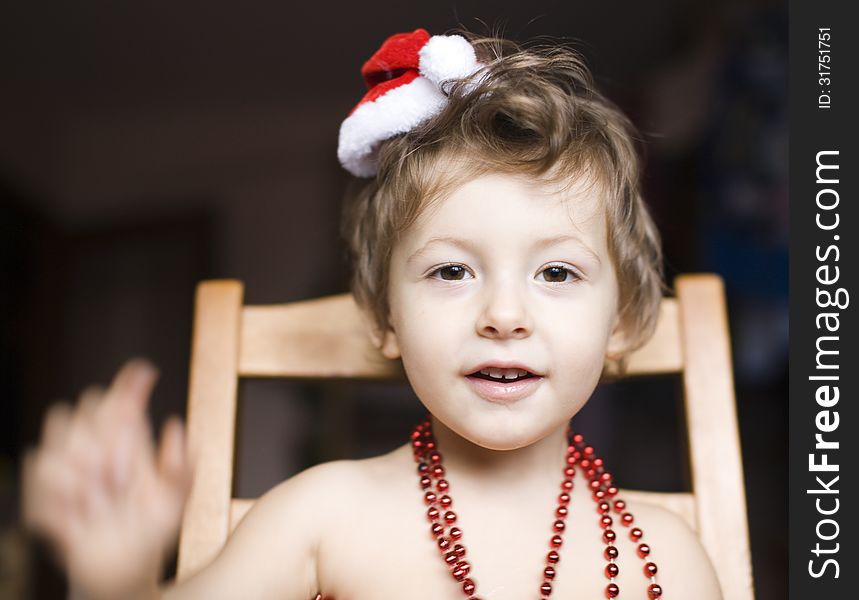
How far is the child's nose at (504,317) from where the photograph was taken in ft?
2.11

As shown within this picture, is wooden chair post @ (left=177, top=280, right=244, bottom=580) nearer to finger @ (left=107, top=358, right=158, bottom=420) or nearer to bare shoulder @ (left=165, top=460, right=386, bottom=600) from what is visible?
bare shoulder @ (left=165, top=460, right=386, bottom=600)

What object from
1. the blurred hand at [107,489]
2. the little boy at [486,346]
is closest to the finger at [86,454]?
the blurred hand at [107,489]

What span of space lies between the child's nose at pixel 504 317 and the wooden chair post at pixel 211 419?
0.31 m

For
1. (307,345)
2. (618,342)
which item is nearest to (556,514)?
(618,342)

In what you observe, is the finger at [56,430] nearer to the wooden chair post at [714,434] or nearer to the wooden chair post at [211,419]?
the wooden chair post at [211,419]

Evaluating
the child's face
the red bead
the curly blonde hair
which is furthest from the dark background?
the red bead

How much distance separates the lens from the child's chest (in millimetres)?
702

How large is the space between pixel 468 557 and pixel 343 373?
246 millimetres

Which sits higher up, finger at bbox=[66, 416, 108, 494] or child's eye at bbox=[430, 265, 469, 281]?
child's eye at bbox=[430, 265, 469, 281]

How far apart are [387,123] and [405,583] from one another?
1.27 ft

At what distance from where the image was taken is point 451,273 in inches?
27.5

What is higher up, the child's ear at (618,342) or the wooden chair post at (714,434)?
the child's ear at (618,342)

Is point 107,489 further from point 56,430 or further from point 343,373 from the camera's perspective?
point 343,373

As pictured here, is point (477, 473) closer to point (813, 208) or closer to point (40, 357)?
point (813, 208)
